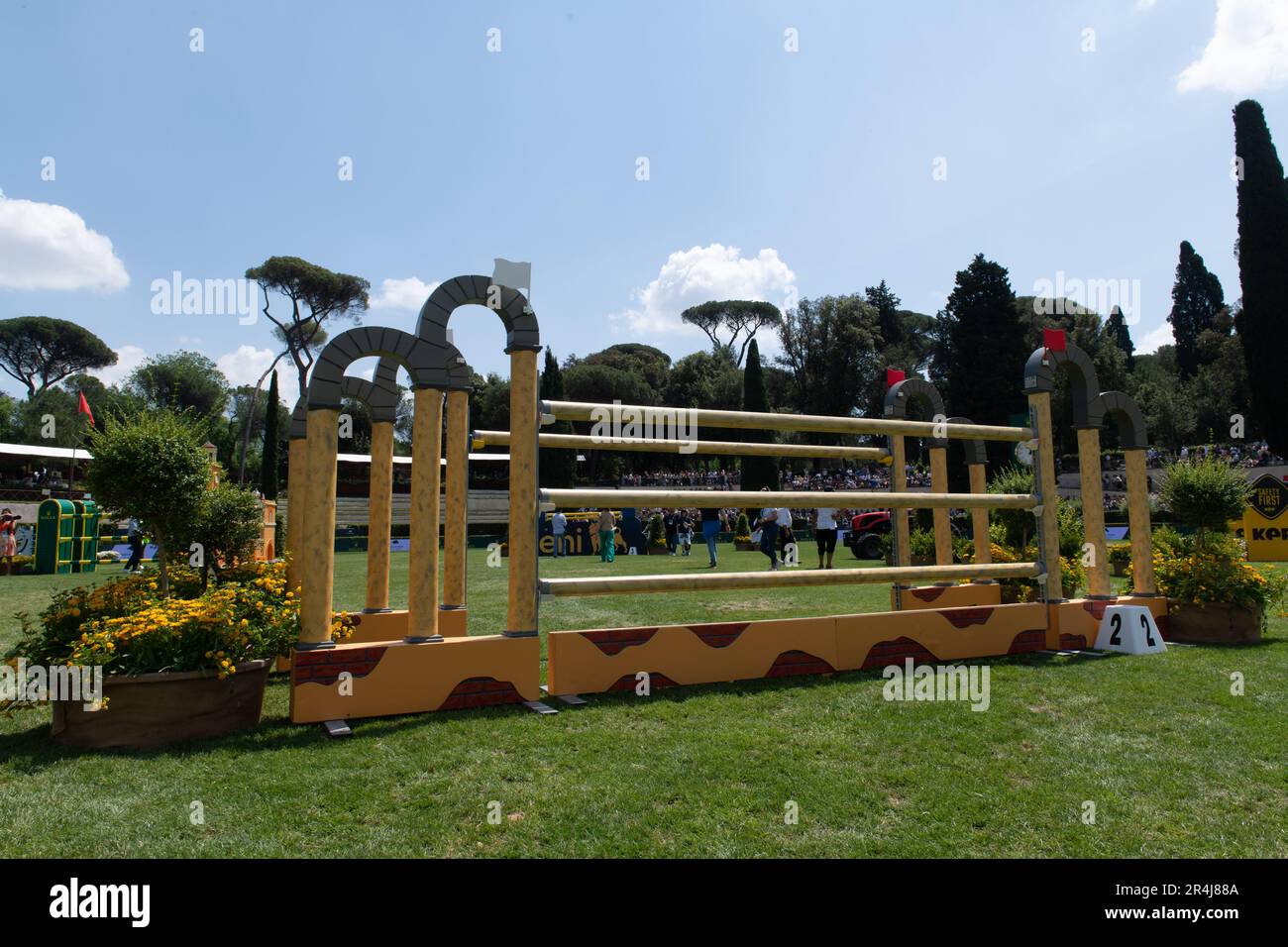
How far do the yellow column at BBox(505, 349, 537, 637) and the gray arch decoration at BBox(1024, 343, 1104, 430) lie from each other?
5032 millimetres

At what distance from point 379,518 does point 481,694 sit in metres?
2.05

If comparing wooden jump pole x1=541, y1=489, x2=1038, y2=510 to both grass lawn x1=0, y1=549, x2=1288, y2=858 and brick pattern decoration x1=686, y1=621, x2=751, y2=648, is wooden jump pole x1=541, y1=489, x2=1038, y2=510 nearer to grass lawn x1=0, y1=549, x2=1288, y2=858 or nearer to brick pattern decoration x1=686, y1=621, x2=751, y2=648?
brick pattern decoration x1=686, y1=621, x2=751, y2=648

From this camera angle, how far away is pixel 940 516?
8109mm

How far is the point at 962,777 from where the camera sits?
3.78 m

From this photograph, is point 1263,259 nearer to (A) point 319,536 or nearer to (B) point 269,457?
(A) point 319,536

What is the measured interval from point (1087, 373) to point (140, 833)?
8.62 meters

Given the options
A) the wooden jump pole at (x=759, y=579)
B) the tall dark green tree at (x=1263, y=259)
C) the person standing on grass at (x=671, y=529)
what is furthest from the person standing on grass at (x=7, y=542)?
the tall dark green tree at (x=1263, y=259)

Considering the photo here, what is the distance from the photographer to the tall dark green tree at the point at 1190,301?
61375mm

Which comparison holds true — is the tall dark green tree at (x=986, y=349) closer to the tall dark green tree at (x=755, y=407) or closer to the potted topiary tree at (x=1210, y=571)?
the tall dark green tree at (x=755, y=407)

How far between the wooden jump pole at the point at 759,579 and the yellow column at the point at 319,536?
1.48 m

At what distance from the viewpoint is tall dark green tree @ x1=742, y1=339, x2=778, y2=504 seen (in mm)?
38938

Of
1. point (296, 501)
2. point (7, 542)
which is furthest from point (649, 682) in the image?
point (7, 542)
